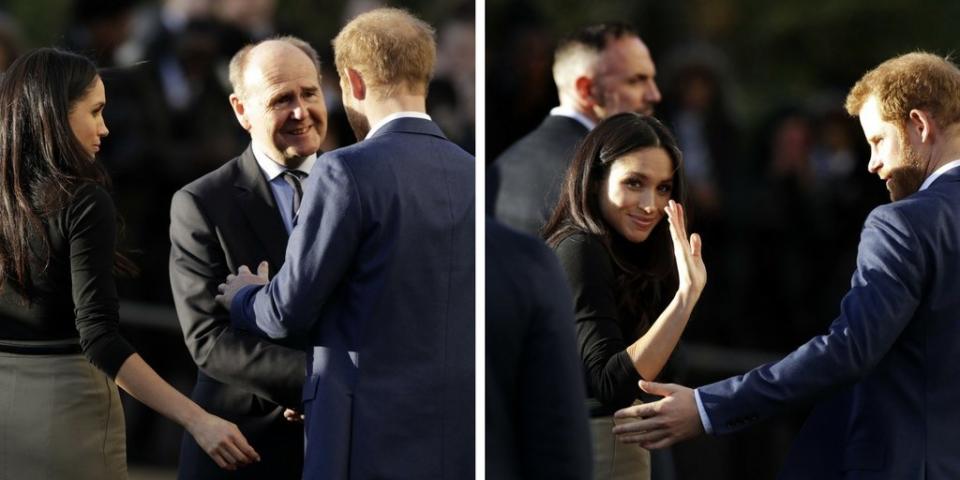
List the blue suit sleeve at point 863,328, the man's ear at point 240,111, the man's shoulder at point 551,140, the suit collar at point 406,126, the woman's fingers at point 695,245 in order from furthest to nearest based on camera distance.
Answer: the man's shoulder at point 551,140, the man's ear at point 240,111, the woman's fingers at point 695,245, the suit collar at point 406,126, the blue suit sleeve at point 863,328

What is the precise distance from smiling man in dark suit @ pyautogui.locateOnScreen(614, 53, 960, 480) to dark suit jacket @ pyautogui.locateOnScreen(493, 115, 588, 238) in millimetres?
708

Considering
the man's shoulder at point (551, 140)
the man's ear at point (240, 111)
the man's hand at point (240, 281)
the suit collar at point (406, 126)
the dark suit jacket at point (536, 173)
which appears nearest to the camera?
the suit collar at point (406, 126)

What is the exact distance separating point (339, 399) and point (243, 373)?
1.11ft

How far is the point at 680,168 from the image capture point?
3879 mm

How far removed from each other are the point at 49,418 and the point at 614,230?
51.1 inches

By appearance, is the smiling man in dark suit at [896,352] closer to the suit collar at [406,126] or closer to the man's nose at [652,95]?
the suit collar at [406,126]

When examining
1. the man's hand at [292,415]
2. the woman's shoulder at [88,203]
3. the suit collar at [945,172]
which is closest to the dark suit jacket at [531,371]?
the man's hand at [292,415]

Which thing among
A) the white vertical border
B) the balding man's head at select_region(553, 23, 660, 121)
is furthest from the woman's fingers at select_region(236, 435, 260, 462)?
the balding man's head at select_region(553, 23, 660, 121)

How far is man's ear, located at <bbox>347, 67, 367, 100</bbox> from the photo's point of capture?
3.65m

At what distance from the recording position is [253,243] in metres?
3.81

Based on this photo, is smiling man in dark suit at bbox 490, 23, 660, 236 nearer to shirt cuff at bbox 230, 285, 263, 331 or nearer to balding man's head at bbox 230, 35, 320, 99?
balding man's head at bbox 230, 35, 320, 99

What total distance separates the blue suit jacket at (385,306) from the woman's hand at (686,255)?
0.46 m

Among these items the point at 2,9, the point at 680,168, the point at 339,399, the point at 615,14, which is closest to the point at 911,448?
the point at 680,168

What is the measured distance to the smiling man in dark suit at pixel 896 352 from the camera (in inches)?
132
